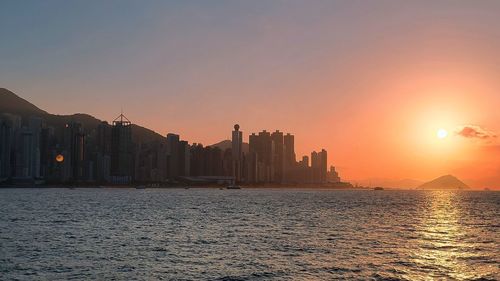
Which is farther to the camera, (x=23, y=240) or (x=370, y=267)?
(x=23, y=240)

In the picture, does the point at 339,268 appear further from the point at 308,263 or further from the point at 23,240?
the point at 23,240

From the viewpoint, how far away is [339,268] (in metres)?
65.9

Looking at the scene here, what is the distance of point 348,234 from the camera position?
107 metres

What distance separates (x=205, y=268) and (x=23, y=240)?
42.9 m

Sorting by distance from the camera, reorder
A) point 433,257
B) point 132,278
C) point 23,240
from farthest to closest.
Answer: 1. point 23,240
2. point 433,257
3. point 132,278

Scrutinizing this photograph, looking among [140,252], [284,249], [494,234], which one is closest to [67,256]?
[140,252]

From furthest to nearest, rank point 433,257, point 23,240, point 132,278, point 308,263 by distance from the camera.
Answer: point 23,240 < point 433,257 < point 308,263 < point 132,278

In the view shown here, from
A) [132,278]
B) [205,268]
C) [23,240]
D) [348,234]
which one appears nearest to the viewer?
[132,278]

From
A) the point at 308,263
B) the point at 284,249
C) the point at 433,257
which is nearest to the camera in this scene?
the point at 308,263

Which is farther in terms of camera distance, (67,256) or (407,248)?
(407,248)

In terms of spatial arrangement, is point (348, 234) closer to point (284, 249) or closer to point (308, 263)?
point (284, 249)

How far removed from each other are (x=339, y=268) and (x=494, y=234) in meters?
60.1

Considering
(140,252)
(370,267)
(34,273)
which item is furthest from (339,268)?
(34,273)

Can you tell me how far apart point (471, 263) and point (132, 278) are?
46.2 m
